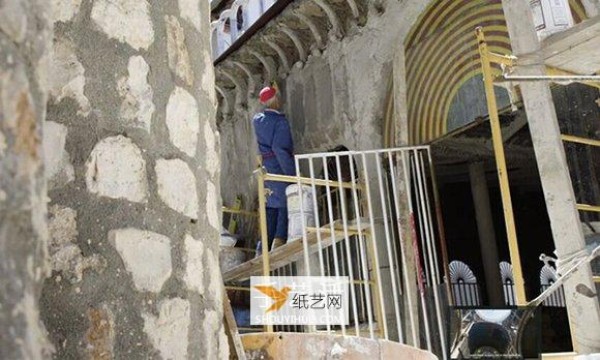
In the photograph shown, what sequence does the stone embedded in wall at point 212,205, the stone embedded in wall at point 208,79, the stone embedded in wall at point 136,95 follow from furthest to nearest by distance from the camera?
the stone embedded in wall at point 208,79, the stone embedded in wall at point 212,205, the stone embedded in wall at point 136,95

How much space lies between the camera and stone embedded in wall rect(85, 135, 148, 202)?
5.81ft

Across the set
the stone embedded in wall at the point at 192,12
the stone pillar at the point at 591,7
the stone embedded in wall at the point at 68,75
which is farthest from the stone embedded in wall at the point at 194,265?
the stone pillar at the point at 591,7

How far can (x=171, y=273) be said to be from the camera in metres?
1.87

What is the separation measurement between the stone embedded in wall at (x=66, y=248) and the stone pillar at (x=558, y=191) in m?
2.55

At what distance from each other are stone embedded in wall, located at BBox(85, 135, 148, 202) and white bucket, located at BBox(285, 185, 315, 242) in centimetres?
501

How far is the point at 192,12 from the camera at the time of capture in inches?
87.3

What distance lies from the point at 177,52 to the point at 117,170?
0.47 m

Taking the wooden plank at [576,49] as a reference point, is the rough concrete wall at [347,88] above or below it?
above

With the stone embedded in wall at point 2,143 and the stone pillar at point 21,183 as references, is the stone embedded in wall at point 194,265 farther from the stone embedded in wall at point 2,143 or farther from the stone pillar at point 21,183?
the stone embedded in wall at point 2,143

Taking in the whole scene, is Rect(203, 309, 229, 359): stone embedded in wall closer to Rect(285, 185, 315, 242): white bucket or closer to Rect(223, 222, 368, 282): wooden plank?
Rect(223, 222, 368, 282): wooden plank

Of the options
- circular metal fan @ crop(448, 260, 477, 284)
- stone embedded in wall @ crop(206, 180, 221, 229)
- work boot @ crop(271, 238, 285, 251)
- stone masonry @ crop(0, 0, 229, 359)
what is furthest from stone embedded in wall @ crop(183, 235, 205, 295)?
circular metal fan @ crop(448, 260, 477, 284)

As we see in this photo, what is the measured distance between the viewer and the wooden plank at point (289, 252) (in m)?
6.35

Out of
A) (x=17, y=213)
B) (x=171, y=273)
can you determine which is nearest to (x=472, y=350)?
(x=171, y=273)

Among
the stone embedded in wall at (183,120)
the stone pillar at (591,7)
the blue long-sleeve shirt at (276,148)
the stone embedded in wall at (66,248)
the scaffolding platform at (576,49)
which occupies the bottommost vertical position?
the stone embedded in wall at (66,248)
